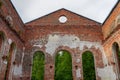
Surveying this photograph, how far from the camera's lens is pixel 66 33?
48.4ft

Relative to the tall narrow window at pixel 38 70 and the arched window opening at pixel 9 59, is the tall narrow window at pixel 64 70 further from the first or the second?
the arched window opening at pixel 9 59

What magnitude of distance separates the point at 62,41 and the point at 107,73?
15.2 feet

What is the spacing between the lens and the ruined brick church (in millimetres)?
12016

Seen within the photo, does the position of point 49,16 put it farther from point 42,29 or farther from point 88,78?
point 88,78

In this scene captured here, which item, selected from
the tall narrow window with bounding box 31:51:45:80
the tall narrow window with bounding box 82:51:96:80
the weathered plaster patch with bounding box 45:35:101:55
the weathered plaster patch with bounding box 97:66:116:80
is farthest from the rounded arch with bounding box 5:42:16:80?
the tall narrow window with bounding box 31:51:45:80

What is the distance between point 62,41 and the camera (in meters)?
14.4

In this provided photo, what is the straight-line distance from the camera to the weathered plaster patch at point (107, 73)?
12.2 metres

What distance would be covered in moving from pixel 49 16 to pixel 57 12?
870mm

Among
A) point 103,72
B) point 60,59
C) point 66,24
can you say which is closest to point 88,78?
point 60,59

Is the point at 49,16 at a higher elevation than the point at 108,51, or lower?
higher

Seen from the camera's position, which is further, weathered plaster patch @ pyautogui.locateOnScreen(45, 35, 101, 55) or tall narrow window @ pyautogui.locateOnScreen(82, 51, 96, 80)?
tall narrow window @ pyautogui.locateOnScreen(82, 51, 96, 80)

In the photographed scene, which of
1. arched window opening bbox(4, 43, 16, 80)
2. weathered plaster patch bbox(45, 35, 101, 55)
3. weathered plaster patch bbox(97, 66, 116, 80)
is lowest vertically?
weathered plaster patch bbox(97, 66, 116, 80)

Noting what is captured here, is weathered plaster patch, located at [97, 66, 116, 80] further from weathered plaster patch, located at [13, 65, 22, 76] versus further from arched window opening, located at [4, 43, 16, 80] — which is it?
arched window opening, located at [4, 43, 16, 80]

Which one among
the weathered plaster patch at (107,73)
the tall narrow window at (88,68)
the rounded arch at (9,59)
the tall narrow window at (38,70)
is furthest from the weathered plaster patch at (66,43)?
the tall narrow window at (38,70)
